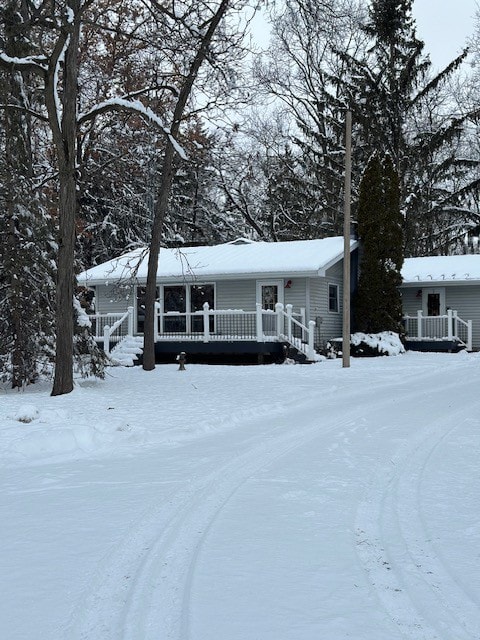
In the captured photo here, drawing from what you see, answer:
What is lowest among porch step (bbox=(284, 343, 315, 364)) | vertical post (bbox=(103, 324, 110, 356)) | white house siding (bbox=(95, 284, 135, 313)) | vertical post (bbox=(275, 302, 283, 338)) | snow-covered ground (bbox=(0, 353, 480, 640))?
snow-covered ground (bbox=(0, 353, 480, 640))

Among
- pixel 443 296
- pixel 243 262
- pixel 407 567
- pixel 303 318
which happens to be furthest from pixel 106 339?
pixel 407 567

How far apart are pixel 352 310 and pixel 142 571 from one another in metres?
23.2

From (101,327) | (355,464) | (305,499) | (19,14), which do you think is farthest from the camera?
(101,327)

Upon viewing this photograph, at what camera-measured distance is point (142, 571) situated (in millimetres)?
4129

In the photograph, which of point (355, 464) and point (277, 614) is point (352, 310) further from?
point (277, 614)

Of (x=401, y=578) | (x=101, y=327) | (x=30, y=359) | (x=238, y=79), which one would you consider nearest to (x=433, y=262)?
(x=101, y=327)

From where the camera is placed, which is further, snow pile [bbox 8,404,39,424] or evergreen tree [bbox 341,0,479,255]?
evergreen tree [bbox 341,0,479,255]

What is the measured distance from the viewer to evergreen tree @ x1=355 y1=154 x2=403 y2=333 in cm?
2559

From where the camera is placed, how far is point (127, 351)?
23.1 metres

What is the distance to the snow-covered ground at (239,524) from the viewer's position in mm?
3516

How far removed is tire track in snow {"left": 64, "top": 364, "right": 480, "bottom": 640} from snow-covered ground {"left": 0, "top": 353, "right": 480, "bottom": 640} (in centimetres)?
1

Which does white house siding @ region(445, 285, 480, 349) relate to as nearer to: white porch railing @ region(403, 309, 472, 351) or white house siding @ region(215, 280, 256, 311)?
white porch railing @ region(403, 309, 472, 351)

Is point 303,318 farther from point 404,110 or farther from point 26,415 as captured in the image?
point 404,110

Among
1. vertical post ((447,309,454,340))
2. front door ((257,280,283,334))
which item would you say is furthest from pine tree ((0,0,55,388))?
vertical post ((447,309,454,340))
